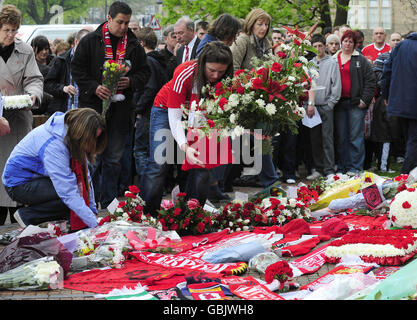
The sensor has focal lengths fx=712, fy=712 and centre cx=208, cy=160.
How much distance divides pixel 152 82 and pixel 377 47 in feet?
18.5

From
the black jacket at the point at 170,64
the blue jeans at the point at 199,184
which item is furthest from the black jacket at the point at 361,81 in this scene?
the blue jeans at the point at 199,184

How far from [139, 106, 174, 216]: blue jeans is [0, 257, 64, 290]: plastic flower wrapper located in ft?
7.22

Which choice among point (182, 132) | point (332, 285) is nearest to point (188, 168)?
point (182, 132)

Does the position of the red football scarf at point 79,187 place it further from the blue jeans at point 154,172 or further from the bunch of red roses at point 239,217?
the bunch of red roses at point 239,217

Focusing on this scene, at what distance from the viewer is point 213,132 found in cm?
678

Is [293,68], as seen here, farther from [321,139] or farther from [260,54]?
[321,139]

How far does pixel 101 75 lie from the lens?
830 centimetres

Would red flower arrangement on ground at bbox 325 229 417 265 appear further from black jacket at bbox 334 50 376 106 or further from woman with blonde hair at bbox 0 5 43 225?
black jacket at bbox 334 50 376 106

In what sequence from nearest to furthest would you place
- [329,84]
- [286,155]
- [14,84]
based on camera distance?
1. [14,84]
2. [286,155]
3. [329,84]

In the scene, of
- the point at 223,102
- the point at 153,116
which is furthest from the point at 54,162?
the point at 223,102

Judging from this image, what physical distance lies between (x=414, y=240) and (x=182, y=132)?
7.81 ft

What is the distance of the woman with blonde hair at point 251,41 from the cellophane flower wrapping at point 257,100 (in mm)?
2132

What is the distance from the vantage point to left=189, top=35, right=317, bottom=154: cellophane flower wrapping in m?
6.75

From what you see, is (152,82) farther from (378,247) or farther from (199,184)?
(378,247)
